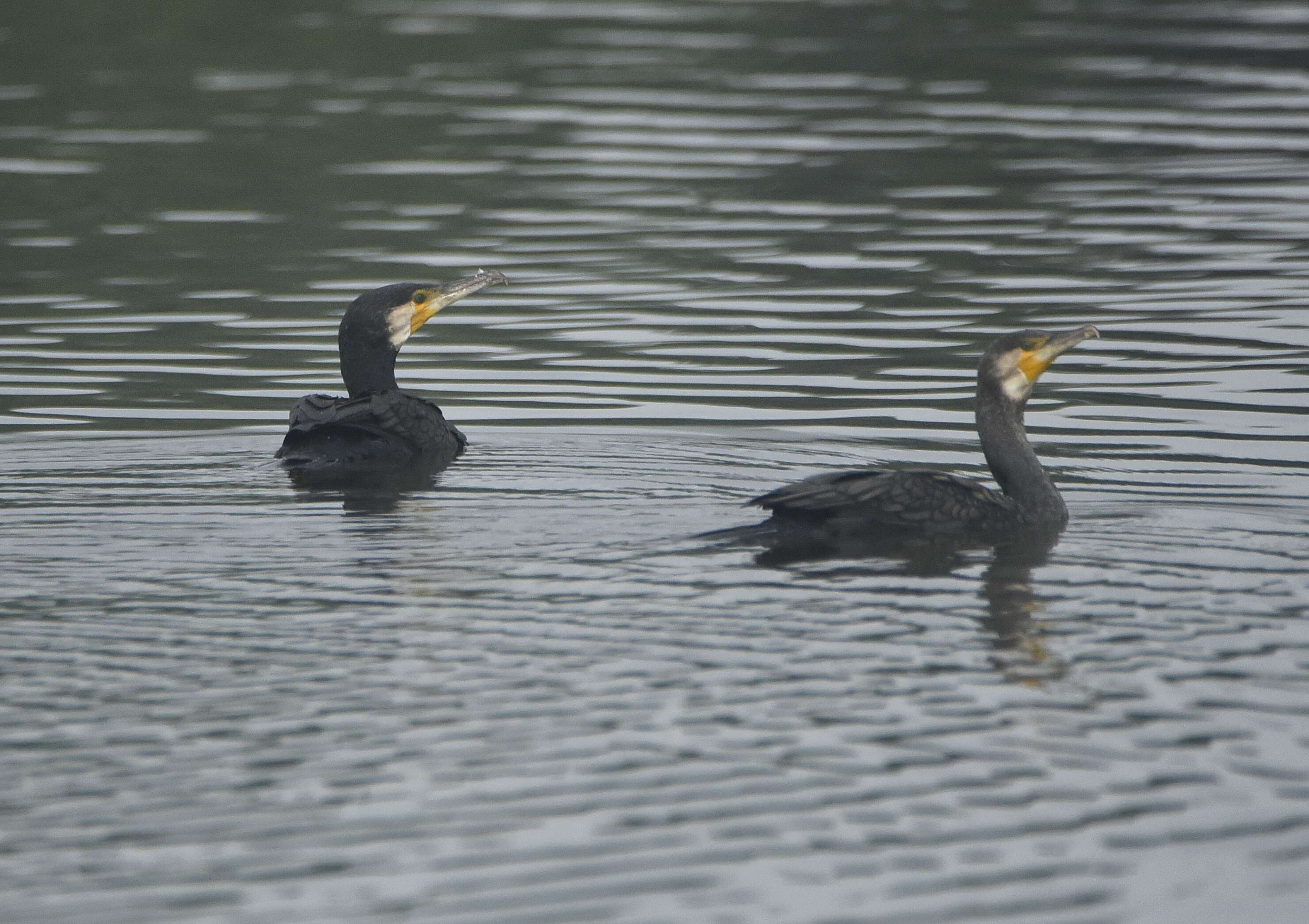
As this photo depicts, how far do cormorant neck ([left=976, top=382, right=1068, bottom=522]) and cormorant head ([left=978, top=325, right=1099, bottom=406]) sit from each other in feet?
0.11

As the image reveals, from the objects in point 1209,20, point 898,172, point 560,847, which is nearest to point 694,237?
point 898,172

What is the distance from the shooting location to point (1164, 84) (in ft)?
92.2

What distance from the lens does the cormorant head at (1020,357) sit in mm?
10586

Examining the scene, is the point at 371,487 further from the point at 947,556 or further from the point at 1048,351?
the point at 1048,351

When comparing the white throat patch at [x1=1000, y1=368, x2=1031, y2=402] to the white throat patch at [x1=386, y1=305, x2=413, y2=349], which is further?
the white throat patch at [x1=386, y1=305, x2=413, y2=349]

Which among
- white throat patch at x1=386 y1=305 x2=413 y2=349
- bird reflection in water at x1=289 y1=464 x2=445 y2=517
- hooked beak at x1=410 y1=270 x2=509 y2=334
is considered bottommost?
bird reflection in water at x1=289 y1=464 x2=445 y2=517

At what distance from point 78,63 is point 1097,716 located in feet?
89.2

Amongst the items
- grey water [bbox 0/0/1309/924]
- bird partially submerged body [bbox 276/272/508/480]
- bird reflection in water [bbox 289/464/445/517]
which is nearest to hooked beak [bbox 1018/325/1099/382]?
grey water [bbox 0/0/1309/924]

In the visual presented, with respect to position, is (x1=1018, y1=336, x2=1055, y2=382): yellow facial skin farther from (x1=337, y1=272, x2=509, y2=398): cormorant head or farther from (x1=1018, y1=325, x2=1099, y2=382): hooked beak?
(x1=337, y1=272, x2=509, y2=398): cormorant head

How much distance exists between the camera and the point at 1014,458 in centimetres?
1044

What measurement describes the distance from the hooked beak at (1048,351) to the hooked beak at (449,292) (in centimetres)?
385

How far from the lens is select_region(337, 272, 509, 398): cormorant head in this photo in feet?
42.7

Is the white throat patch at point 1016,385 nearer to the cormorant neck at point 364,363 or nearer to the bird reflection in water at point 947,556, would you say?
the bird reflection in water at point 947,556

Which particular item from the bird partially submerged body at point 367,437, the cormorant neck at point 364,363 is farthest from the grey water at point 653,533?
the cormorant neck at point 364,363
